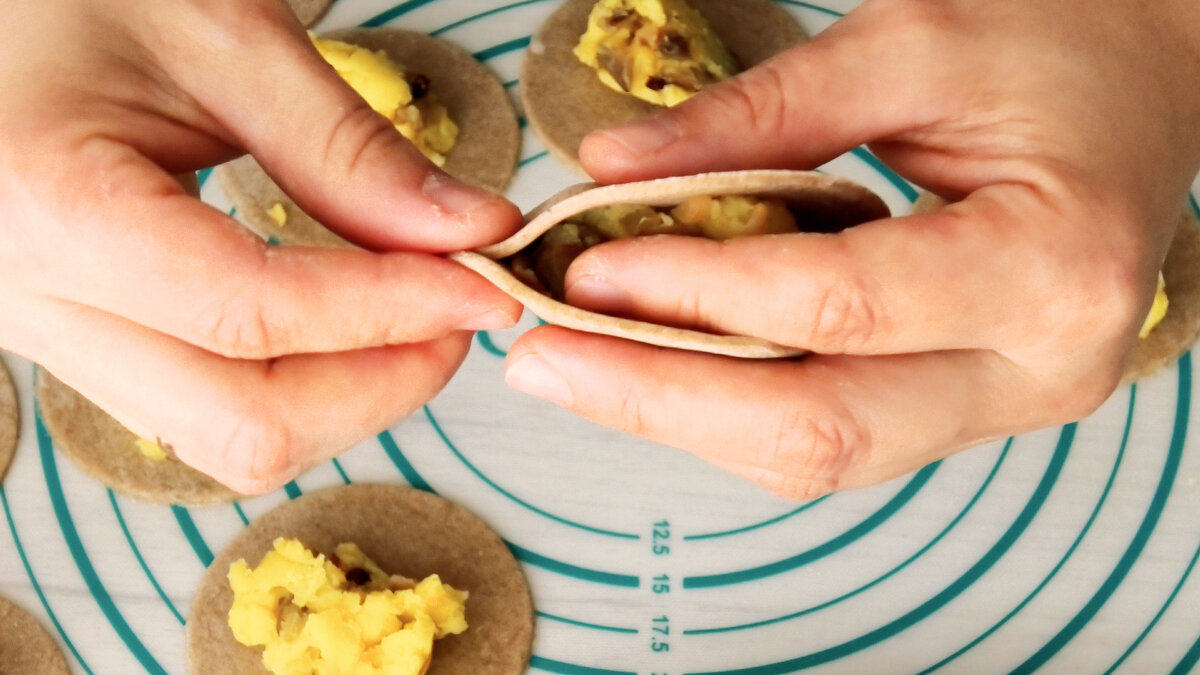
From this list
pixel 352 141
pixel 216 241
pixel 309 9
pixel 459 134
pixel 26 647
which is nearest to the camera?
pixel 216 241

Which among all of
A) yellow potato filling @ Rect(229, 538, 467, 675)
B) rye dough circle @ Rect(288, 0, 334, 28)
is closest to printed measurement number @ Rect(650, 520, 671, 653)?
yellow potato filling @ Rect(229, 538, 467, 675)

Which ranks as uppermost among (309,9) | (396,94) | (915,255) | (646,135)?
(309,9)

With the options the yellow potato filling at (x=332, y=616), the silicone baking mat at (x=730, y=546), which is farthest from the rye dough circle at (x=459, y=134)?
the yellow potato filling at (x=332, y=616)

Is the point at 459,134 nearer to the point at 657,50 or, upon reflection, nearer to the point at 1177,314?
the point at 657,50

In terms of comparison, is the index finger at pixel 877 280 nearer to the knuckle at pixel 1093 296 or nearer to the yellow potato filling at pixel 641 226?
the knuckle at pixel 1093 296

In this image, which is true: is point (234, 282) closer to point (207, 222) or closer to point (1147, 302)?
point (207, 222)

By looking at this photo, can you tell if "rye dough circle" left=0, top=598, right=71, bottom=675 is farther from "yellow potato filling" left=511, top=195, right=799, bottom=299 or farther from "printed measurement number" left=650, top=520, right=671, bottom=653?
"yellow potato filling" left=511, top=195, right=799, bottom=299

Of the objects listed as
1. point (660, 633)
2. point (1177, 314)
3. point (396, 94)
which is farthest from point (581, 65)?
point (1177, 314)
